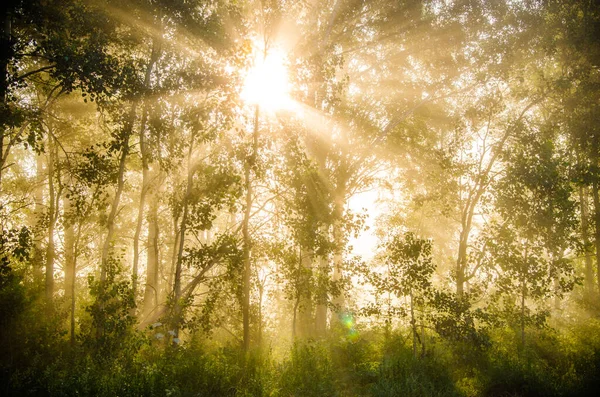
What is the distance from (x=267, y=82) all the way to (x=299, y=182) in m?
3.38

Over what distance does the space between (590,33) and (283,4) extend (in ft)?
40.6

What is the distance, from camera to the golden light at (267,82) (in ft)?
37.3

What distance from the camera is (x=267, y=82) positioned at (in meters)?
11.6

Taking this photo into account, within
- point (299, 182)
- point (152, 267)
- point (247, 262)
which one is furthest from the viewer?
point (152, 267)

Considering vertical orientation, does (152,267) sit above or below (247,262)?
above

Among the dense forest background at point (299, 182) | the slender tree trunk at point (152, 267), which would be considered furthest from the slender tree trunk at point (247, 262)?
the slender tree trunk at point (152, 267)

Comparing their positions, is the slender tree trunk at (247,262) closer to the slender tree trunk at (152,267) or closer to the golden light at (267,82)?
the golden light at (267,82)

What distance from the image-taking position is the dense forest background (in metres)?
9.39

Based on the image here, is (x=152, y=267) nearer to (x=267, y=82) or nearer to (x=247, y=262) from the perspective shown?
(x=247, y=262)

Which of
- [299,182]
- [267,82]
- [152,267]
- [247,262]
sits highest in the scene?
[267,82]

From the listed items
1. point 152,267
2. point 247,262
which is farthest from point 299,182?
point 152,267

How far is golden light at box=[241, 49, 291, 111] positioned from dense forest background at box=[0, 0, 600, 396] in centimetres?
9

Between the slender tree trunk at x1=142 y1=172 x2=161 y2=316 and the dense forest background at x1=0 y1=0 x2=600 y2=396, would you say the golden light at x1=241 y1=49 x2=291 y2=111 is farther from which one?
the slender tree trunk at x1=142 y1=172 x2=161 y2=316

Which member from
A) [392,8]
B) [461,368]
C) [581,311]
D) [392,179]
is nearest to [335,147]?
[392,179]
